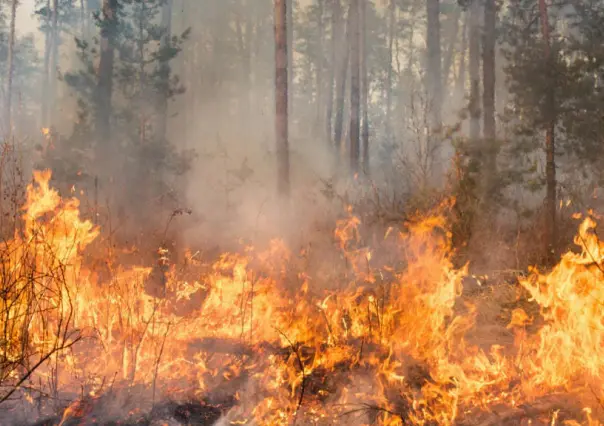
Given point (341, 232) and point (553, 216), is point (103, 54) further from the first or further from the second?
point (553, 216)

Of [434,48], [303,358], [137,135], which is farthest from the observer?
[434,48]

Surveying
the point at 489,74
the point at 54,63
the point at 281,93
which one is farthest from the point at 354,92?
the point at 54,63

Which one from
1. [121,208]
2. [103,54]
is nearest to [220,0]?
[103,54]

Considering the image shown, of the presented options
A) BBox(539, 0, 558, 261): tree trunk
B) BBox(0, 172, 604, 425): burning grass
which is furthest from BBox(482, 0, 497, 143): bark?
BBox(0, 172, 604, 425): burning grass

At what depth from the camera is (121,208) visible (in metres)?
13.0

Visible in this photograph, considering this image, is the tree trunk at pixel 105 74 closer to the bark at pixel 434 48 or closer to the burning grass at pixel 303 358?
the burning grass at pixel 303 358

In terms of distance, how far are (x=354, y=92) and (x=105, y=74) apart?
27.7 ft

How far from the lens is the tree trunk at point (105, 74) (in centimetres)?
1322

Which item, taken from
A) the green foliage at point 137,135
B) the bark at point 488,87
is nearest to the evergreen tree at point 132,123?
the green foliage at point 137,135

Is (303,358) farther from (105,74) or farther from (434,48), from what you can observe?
(434,48)

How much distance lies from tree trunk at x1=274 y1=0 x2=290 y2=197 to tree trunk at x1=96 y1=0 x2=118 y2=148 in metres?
4.76

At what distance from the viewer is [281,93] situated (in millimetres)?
11930

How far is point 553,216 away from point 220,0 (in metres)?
29.6

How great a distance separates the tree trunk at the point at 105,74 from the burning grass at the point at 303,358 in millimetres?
8899
